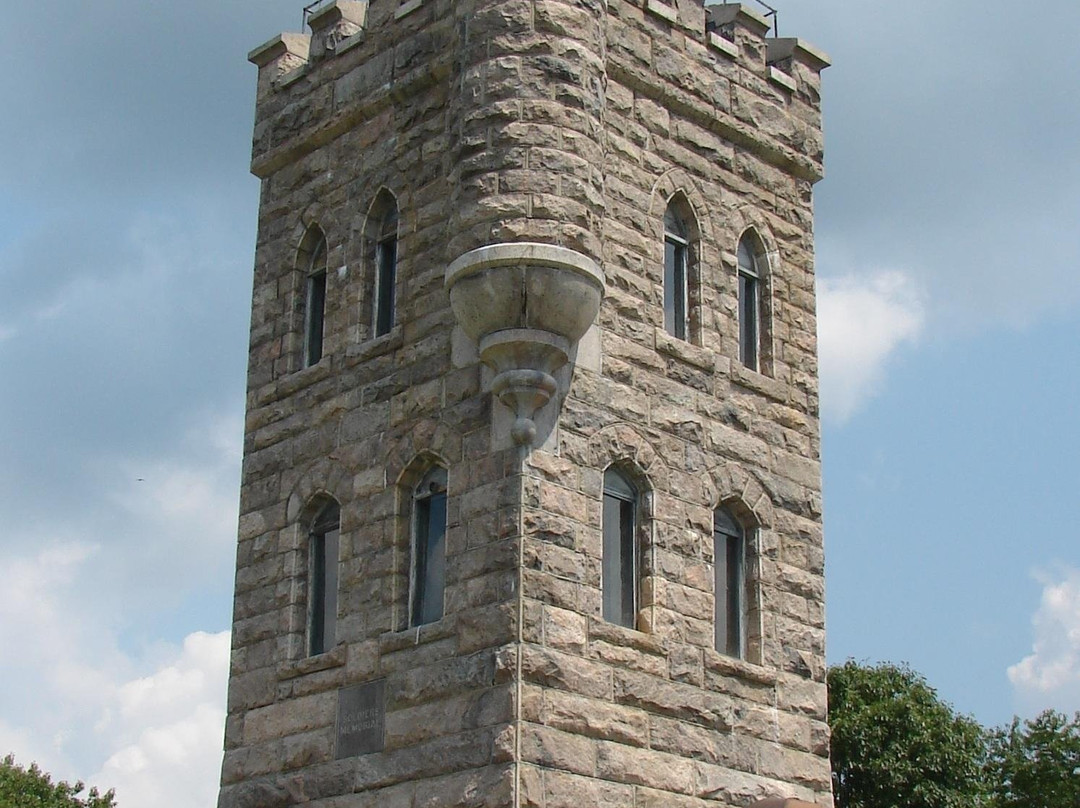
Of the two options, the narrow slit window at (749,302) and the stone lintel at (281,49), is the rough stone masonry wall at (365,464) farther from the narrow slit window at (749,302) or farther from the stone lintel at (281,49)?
the narrow slit window at (749,302)

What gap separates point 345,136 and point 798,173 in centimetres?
464

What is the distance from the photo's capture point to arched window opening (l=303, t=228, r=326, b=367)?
16609mm

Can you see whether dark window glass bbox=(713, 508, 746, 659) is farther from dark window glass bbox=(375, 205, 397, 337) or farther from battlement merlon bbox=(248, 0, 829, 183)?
battlement merlon bbox=(248, 0, 829, 183)

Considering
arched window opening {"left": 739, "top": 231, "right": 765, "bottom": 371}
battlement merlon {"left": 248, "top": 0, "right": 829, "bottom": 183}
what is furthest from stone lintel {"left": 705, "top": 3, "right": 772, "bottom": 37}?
arched window opening {"left": 739, "top": 231, "right": 765, "bottom": 371}

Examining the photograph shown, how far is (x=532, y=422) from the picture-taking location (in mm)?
13703

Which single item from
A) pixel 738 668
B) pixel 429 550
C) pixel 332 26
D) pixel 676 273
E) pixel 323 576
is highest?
pixel 332 26

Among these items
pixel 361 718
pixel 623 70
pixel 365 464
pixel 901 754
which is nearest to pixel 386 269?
pixel 365 464

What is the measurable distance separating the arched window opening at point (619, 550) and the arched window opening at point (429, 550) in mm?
1365

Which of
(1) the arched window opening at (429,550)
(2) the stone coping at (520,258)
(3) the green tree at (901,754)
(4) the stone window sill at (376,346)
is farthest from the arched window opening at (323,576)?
(3) the green tree at (901,754)

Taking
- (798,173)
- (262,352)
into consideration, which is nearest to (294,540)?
(262,352)

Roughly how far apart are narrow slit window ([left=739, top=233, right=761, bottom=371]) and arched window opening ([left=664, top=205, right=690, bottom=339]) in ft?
2.64

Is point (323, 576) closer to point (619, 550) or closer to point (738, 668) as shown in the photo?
point (619, 550)

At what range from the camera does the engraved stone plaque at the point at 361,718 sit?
14.1m

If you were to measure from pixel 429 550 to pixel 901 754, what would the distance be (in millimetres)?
18973
